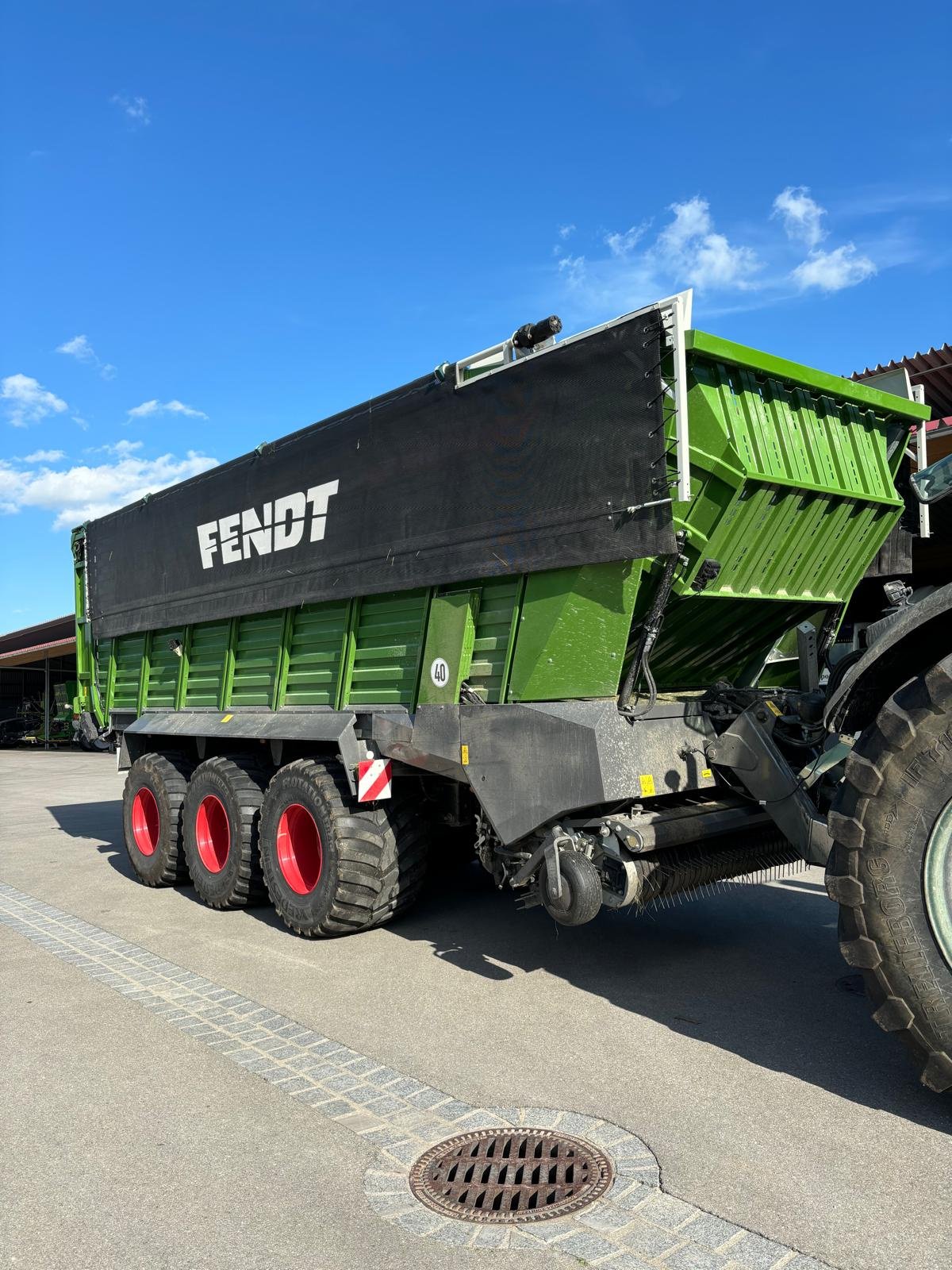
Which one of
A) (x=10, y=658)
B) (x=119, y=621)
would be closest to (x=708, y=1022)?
(x=119, y=621)

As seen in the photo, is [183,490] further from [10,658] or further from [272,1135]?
[10,658]

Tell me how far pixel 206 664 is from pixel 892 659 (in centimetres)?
578

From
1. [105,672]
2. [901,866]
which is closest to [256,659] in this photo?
[105,672]

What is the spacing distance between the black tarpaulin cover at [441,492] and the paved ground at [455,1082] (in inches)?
88.4

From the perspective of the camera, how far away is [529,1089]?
3879 mm

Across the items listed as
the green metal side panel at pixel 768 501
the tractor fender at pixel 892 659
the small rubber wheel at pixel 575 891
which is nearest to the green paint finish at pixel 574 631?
the green metal side panel at pixel 768 501

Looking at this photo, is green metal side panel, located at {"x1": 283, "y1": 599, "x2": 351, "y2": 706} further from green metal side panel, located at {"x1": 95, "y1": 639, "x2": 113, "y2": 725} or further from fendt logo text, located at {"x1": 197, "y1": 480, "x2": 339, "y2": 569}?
green metal side panel, located at {"x1": 95, "y1": 639, "x2": 113, "y2": 725}

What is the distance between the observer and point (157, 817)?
837 cm

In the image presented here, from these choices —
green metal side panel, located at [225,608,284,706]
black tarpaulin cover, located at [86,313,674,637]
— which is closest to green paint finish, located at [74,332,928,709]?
black tarpaulin cover, located at [86,313,674,637]

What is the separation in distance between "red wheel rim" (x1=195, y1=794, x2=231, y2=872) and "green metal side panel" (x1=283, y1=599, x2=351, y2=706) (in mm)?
1201

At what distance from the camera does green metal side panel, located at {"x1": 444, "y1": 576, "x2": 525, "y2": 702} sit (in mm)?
5164

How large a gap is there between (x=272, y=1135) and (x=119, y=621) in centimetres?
657

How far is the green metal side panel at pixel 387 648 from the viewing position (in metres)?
5.84

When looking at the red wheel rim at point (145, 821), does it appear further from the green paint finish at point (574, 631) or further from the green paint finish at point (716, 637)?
the green paint finish at point (716, 637)
